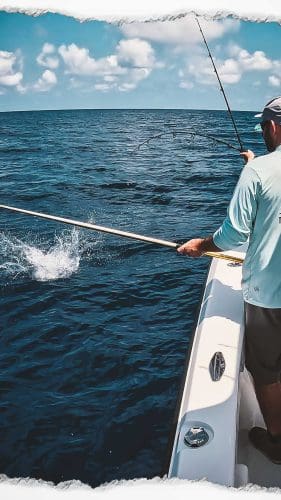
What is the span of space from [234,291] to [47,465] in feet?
7.87

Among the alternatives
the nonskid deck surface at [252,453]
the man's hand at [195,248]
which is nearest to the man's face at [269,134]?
the man's hand at [195,248]

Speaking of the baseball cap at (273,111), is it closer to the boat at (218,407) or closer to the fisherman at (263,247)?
the fisherman at (263,247)

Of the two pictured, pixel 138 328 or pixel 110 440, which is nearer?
pixel 110 440

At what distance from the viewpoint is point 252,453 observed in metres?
3.27

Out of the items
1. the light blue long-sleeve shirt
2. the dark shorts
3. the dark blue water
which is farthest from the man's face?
the dark blue water

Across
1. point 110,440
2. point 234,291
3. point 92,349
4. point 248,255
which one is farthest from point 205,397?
point 92,349

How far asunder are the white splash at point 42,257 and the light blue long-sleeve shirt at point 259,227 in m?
5.79

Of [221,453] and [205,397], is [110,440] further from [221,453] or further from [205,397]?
[221,453]

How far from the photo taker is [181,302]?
710 centimetres

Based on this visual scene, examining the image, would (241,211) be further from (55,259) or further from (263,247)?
(55,259)

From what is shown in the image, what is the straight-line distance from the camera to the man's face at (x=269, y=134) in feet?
7.94

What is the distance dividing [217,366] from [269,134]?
64.4 inches

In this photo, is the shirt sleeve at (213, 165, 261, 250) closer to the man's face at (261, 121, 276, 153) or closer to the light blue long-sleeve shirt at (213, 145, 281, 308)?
the light blue long-sleeve shirt at (213, 145, 281, 308)

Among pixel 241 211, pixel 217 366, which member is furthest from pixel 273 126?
pixel 217 366
